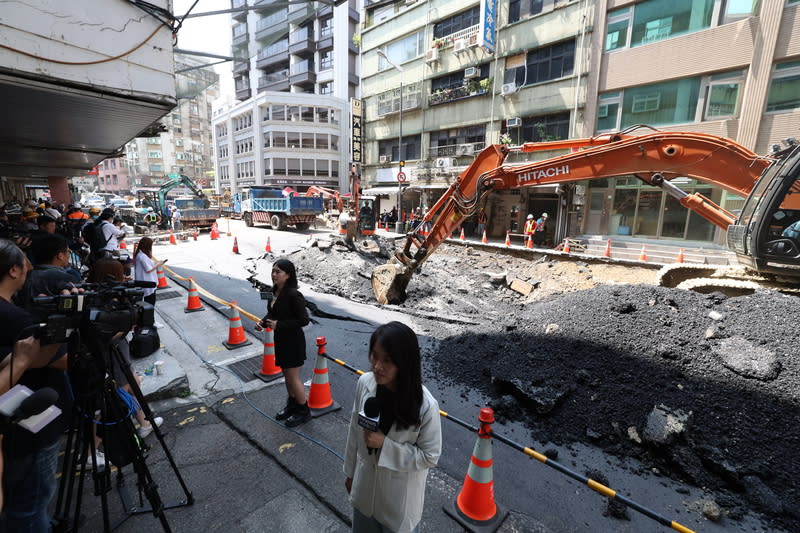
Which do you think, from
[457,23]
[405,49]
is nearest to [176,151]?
[405,49]

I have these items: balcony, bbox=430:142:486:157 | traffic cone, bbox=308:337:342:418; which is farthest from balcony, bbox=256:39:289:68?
traffic cone, bbox=308:337:342:418

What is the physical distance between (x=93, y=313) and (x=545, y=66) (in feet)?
73.0

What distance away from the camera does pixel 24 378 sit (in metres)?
2.24

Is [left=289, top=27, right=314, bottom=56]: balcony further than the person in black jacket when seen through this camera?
Yes

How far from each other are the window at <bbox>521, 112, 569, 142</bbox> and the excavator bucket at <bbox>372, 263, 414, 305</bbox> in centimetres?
1367

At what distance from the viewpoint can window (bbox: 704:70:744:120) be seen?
13.8 meters

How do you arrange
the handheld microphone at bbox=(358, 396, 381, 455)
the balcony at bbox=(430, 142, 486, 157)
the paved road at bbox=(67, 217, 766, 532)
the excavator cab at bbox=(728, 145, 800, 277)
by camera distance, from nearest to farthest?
the handheld microphone at bbox=(358, 396, 381, 455)
the paved road at bbox=(67, 217, 766, 532)
the excavator cab at bbox=(728, 145, 800, 277)
the balcony at bbox=(430, 142, 486, 157)

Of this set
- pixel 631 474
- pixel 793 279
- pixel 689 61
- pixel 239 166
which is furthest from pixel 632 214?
pixel 239 166

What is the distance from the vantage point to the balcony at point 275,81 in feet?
152

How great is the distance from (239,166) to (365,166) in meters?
24.8

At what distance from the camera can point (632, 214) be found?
56.1 ft

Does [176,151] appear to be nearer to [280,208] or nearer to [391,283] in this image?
[280,208]

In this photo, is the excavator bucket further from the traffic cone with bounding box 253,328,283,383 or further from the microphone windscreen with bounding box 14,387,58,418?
the microphone windscreen with bounding box 14,387,58,418

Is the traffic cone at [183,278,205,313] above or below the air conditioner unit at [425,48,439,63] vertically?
below
